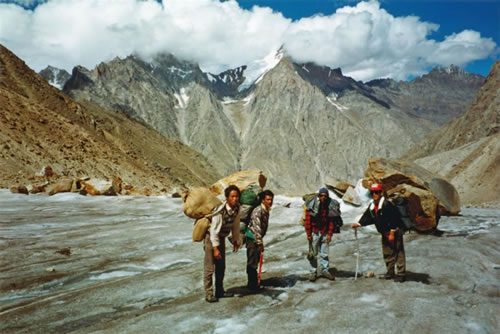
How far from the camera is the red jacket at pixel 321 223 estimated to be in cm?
1105

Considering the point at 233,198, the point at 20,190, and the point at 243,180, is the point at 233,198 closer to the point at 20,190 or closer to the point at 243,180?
the point at 243,180

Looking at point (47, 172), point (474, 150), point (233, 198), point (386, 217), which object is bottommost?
point (386, 217)

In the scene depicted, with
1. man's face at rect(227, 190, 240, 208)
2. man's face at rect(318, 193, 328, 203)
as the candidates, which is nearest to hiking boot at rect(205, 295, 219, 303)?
man's face at rect(227, 190, 240, 208)

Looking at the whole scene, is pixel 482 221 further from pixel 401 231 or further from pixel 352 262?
pixel 401 231

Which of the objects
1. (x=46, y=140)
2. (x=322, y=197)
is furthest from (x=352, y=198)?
(x=46, y=140)

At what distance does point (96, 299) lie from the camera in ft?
33.8

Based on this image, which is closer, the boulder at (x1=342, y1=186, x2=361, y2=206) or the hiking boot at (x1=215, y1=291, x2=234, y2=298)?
the hiking boot at (x1=215, y1=291, x2=234, y2=298)

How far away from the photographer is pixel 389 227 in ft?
34.9

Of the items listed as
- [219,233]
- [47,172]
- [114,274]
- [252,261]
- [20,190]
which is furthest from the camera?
[47,172]

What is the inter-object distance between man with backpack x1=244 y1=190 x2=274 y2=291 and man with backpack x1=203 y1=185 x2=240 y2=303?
23.6 inches

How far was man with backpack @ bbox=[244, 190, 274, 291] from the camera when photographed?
10.1 meters

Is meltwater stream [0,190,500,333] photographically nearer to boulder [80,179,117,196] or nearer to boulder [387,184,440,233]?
boulder [387,184,440,233]

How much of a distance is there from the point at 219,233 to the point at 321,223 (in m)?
2.91

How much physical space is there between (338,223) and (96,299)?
595cm
